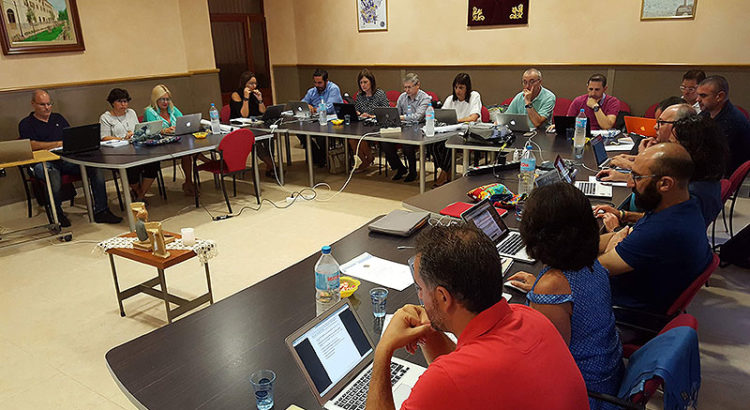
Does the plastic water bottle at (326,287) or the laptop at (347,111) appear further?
the laptop at (347,111)

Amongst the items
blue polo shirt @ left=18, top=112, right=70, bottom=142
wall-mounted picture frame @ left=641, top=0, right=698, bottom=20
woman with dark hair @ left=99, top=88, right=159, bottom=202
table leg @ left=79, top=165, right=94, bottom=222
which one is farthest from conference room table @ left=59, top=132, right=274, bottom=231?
wall-mounted picture frame @ left=641, top=0, right=698, bottom=20

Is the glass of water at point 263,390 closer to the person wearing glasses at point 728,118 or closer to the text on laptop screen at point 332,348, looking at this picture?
the text on laptop screen at point 332,348

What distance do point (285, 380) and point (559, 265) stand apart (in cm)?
93

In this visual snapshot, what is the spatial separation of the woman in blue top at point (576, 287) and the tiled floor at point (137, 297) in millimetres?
1248

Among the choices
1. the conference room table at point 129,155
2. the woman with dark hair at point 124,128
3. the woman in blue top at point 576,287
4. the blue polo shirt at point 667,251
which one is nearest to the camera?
the woman in blue top at point 576,287

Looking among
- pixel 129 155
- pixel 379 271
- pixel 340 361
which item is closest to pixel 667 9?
pixel 379 271

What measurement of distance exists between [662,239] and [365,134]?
374 centimetres

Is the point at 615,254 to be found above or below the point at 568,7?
below

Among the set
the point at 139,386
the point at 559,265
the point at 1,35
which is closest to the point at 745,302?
the point at 559,265

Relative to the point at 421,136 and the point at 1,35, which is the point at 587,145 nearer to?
the point at 421,136

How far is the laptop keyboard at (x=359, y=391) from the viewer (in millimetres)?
1394

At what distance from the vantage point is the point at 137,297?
145 inches

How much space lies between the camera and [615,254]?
2145 millimetres

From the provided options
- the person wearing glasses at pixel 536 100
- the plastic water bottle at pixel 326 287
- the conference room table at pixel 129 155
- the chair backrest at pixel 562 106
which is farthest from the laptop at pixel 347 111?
the plastic water bottle at pixel 326 287
